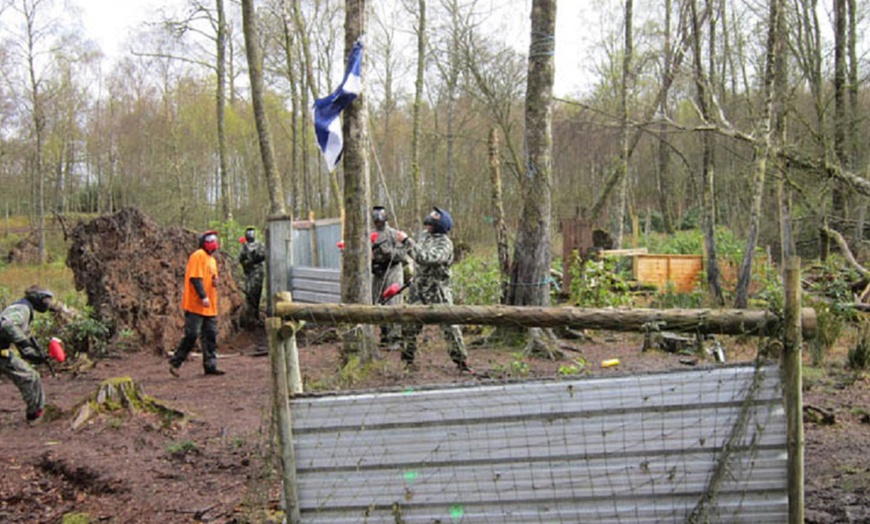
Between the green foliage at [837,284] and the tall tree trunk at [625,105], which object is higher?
the tall tree trunk at [625,105]

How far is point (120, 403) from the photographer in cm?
690

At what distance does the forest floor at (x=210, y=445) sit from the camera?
4.71 metres

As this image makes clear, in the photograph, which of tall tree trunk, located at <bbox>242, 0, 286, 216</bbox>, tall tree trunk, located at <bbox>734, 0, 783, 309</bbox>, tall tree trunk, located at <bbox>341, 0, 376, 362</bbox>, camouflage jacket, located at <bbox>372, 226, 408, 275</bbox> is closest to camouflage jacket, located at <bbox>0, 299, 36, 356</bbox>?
tall tree trunk, located at <bbox>341, 0, 376, 362</bbox>

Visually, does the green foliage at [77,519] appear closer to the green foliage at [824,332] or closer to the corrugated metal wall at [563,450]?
the corrugated metal wall at [563,450]

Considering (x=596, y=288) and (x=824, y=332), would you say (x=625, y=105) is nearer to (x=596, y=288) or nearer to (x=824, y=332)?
(x=596, y=288)

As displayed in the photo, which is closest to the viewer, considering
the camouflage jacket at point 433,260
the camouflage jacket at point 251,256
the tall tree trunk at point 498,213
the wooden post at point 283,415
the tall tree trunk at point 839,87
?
the wooden post at point 283,415

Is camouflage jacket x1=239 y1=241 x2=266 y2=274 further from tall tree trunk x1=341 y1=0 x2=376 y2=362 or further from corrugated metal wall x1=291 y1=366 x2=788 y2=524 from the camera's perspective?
corrugated metal wall x1=291 y1=366 x2=788 y2=524

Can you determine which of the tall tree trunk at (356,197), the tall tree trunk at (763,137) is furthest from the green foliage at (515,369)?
the tall tree trunk at (763,137)

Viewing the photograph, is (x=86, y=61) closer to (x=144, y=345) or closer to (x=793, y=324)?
(x=144, y=345)

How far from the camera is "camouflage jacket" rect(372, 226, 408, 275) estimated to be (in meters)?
10.2

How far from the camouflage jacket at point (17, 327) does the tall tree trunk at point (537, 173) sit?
5.44 metres

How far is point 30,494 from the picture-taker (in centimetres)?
535

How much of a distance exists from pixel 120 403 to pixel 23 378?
1.05 metres

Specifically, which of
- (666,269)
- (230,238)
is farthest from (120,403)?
(666,269)
